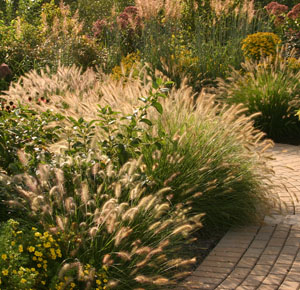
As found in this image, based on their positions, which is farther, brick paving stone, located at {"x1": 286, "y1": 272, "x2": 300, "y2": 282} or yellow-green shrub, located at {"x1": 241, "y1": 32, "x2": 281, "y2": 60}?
yellow-green shrub, located at {"x1": 241, "y1": 32, "x2": 281, "y2": 60}

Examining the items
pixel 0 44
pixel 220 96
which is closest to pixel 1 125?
pixel 220 96

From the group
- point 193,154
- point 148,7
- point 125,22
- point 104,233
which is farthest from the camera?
point 125,22

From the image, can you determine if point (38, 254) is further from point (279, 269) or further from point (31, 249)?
point (279, 269)

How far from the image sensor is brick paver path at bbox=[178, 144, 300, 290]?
3752 millimetres

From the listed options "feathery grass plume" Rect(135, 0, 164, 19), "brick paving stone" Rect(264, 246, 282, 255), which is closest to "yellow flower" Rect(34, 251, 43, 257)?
"brick paving stone" Rect(264, 246, 282, 255)

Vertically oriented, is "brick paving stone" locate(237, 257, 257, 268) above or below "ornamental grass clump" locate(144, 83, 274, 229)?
below

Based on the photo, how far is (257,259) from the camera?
4145mm

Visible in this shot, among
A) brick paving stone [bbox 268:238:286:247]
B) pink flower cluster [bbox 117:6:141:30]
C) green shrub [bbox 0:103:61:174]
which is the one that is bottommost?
brick paving stone [bbox 268:238:286:247]

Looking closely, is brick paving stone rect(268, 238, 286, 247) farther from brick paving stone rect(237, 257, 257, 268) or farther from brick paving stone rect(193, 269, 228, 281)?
brick paving stone rect(193, 269, 228, 281)

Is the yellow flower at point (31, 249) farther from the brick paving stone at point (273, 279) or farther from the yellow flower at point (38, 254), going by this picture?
the brick paving stone at point (273, 279)

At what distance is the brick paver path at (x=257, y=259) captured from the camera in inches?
148

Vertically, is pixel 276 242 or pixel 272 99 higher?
pixel 272 99

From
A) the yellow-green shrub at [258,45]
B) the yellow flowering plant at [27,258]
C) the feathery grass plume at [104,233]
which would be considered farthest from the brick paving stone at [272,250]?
the yellow-green shrub at [258,45]

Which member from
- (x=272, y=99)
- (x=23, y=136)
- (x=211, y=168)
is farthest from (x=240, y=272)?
(x=272, y=99)
